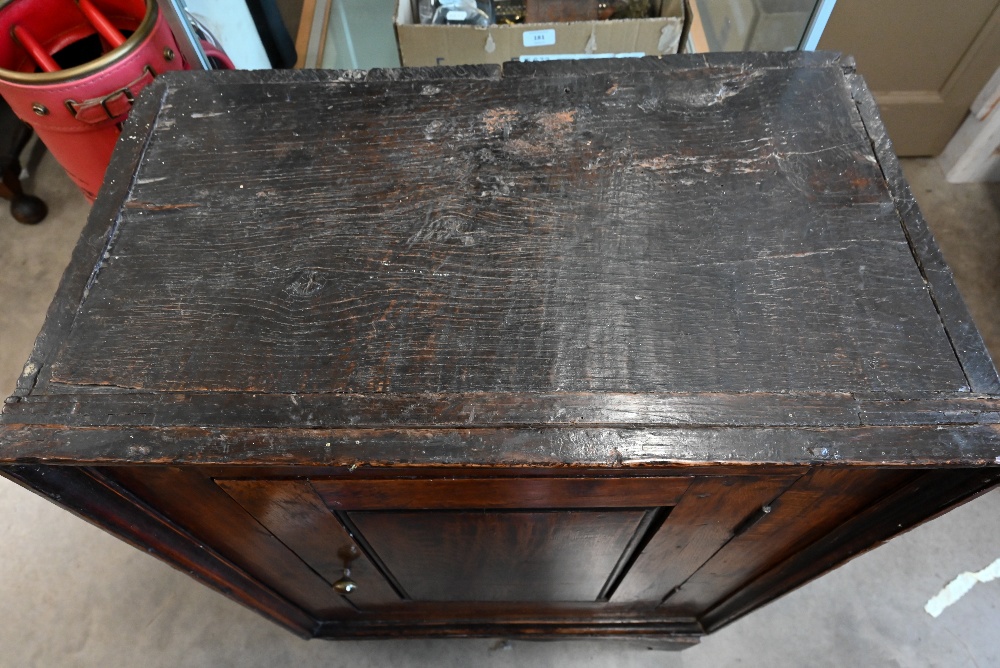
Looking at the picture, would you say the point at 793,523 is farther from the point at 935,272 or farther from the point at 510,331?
the point at 510,331

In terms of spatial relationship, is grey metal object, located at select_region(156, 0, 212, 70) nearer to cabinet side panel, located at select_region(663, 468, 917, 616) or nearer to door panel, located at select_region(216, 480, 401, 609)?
door panel, located at select_region(216, 480, 401, 609)

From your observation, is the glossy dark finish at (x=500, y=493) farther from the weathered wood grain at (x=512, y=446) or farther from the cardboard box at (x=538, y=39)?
the cardboard box at (x=538, y=39)

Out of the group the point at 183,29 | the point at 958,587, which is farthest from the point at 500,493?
the point at 958,587

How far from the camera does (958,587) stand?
56.6 inches

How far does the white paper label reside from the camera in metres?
1.28

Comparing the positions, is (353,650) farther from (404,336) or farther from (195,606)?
(404,336)

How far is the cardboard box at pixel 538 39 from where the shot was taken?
1.26m

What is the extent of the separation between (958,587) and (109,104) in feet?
6.29

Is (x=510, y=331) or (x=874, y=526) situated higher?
(x=510, y=331)

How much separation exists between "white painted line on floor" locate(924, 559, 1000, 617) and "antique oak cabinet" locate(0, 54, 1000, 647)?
654 mm

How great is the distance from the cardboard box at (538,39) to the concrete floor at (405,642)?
1.16 metres

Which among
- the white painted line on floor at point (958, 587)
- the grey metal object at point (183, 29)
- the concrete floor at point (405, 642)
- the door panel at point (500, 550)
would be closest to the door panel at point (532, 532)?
the door panel at point (500, 550)

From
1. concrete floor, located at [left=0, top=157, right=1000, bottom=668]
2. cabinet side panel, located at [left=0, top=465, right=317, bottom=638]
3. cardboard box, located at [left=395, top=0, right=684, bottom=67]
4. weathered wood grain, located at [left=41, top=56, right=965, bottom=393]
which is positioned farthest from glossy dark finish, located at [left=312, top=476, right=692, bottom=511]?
cardboard box, located at [left=395, top=0, right=684, bottom=67]

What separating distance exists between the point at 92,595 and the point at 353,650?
0.57 metres
